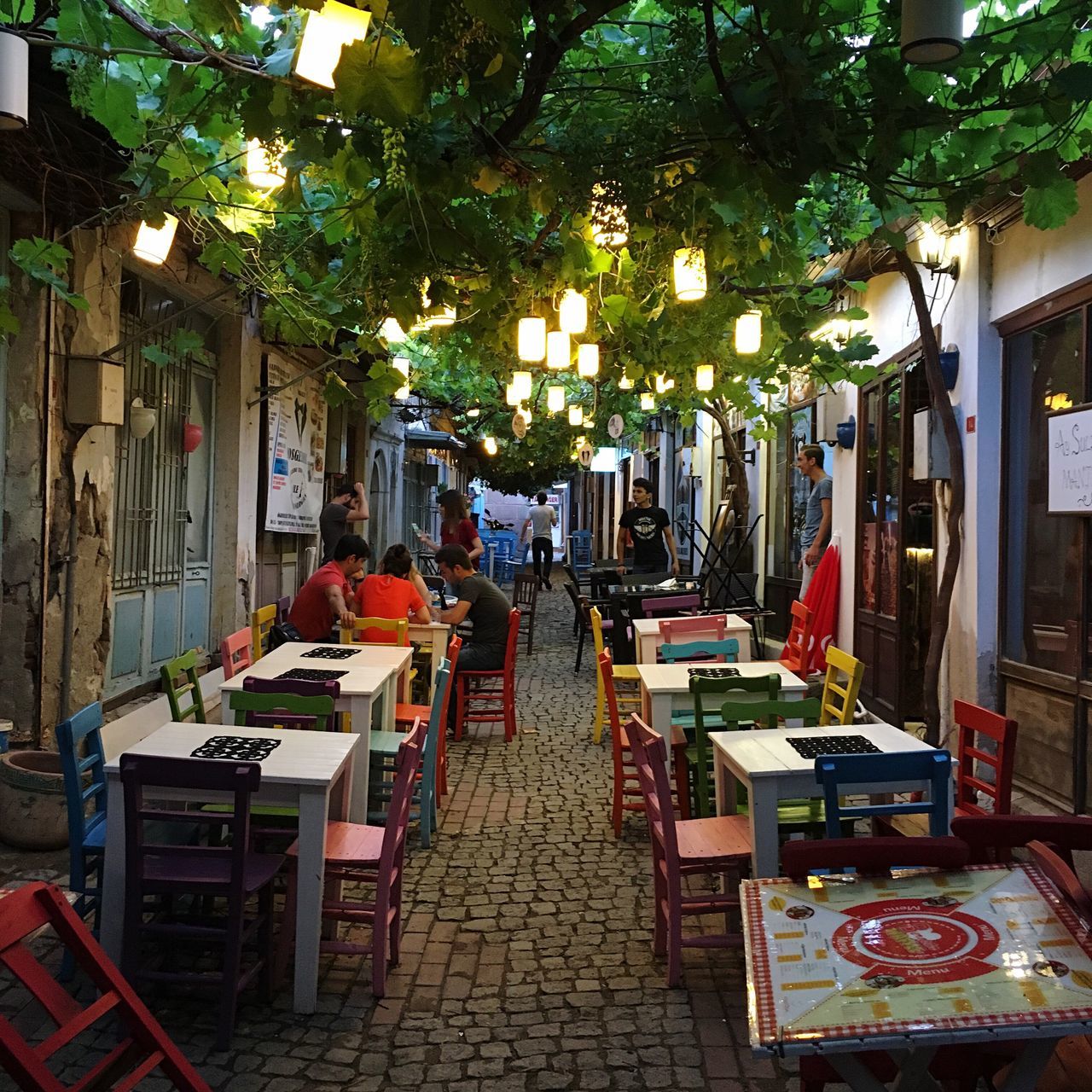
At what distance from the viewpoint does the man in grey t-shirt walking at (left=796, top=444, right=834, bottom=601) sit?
31.3ft

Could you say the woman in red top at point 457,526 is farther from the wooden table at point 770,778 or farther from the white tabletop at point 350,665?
the wooden table at point 770,778

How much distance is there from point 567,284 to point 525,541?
1856 cm

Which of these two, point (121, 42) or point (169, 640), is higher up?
point (121, 42)

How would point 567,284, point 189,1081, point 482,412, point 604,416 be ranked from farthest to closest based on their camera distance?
point 482,412
point 604,416
point 567,284
point 189,1081

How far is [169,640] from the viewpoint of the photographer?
27.3 ft

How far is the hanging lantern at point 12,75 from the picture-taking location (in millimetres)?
3834

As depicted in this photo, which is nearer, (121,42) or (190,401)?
(121,42)

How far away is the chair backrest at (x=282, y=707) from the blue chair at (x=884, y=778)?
6.64 feet

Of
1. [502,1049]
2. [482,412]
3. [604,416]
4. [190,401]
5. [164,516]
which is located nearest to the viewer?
[502,1049]

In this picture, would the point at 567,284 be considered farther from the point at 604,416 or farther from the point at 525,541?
the point at 525,541

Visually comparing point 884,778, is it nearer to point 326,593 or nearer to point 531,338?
point 531,338

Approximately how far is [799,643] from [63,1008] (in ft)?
20.9

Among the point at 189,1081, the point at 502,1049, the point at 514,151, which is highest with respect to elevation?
the point at 514,151

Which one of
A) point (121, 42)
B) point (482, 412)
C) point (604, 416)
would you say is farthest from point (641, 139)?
point (482, 412)
